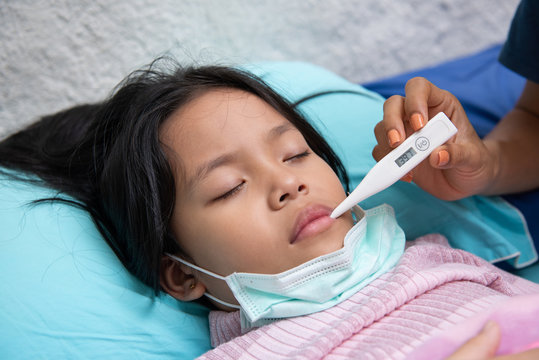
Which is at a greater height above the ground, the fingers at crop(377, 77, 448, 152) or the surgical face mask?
the fingers at crop(377, 77, 448, 152)

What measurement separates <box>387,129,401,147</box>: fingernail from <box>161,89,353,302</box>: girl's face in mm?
133

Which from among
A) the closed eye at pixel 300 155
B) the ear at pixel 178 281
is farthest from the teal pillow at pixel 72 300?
the closed eye at pixel 300 155

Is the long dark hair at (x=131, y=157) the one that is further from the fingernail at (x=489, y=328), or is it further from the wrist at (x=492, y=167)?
the fingernail at (x=489, y=328)

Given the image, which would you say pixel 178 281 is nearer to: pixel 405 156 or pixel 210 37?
pixel 405 156

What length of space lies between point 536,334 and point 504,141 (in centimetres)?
53

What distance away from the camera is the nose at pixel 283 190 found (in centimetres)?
77

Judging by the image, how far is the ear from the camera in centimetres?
92

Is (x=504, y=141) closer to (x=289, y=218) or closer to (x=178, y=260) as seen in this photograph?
(x=289, y=218)

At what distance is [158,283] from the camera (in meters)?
0.92

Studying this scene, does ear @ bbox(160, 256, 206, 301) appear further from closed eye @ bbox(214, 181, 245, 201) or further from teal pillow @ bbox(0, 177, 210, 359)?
closed eye @ bbox(214, 181, 245, 201)

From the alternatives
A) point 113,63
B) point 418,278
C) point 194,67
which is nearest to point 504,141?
point 418,278

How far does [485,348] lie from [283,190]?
367 mm

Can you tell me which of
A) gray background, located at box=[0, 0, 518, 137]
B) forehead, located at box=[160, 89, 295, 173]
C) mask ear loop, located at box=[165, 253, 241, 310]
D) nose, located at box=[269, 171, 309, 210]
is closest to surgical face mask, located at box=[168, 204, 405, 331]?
mask ear loop, located at box=[165, 253, 241, 310]

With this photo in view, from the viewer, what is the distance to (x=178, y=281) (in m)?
0.95
